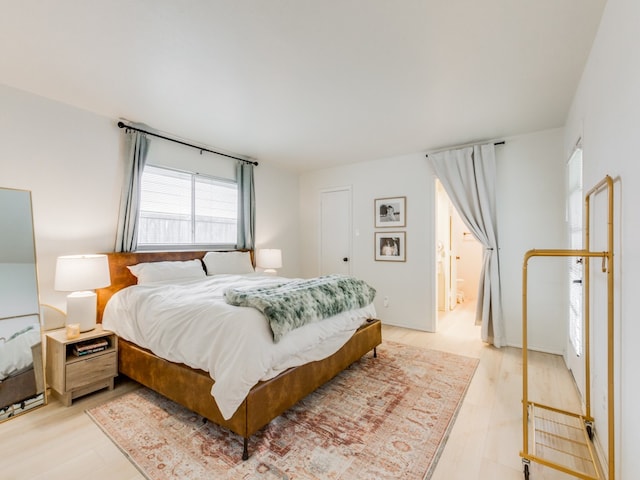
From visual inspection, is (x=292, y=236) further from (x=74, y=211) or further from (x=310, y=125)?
(x=74, y=211)

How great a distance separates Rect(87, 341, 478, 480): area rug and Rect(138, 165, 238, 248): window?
1.77 m

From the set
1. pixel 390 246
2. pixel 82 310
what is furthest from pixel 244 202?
pixel 82 310

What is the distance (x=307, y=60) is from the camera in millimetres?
2111

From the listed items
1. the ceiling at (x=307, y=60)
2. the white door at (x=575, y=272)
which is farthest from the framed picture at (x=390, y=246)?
the white door at (x=575, y=272)

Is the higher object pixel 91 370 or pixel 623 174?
pixel 623 174

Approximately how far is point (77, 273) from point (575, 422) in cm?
391

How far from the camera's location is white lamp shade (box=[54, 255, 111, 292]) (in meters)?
2.44

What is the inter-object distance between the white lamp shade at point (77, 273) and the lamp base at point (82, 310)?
0.13 metres

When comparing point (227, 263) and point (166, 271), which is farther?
point (227, 263)

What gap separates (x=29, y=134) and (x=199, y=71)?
1671mm

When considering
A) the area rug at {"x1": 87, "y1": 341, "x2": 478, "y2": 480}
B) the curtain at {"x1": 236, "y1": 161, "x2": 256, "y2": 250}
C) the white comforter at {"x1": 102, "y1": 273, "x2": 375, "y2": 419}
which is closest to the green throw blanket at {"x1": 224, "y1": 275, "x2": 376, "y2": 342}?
the white comforter at {"x1": 102, "y1": 273, "x2": 375, "y2": 419}

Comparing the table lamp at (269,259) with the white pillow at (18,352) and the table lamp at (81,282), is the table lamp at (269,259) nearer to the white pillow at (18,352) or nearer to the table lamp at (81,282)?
the table lamp at (81,282)

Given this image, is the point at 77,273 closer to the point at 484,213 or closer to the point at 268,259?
the point at 268,259

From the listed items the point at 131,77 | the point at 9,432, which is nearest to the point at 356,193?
the point at 131,77
